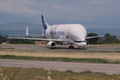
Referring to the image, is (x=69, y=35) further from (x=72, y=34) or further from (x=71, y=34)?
(x=72, y=34)

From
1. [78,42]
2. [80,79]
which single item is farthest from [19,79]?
[78,42]

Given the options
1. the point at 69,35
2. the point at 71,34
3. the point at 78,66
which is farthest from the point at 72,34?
the point at 78,66

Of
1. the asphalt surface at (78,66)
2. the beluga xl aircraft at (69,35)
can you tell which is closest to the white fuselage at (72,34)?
the beluga xl aircraft at (69,35)

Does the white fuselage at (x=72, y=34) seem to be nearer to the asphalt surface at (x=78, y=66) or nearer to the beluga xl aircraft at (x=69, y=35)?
the beluga xl aircraft at (x=69, y=35)

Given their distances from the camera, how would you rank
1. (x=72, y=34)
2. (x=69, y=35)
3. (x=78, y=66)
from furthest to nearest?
1. (x=69, y=35)
2. (x=72, y=34)
3. (x=78, y=66)

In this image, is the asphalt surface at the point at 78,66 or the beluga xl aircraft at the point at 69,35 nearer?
the asphalt surface at the point at 78,66

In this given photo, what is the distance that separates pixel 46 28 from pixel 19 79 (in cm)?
5832

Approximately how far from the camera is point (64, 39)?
5988 centimetres

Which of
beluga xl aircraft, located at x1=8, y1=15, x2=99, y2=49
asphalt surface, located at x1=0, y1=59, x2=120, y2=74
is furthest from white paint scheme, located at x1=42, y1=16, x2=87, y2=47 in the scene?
asphalt surface, located at x1=0, y1=59, x2=120, y2=74

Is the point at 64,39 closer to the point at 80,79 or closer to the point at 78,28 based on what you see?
the point at 78,28

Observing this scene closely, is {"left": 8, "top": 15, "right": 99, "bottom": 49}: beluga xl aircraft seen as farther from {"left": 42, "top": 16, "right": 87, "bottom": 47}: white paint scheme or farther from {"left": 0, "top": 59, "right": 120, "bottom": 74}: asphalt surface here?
{"left": 0, "top": 59, "right": 120, "bottom": 74}: asphalt surface

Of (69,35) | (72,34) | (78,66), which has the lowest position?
(78,66)

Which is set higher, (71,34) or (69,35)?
(71,34)

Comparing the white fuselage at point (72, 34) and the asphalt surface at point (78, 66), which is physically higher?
the white fuselage at point (72, 34)
